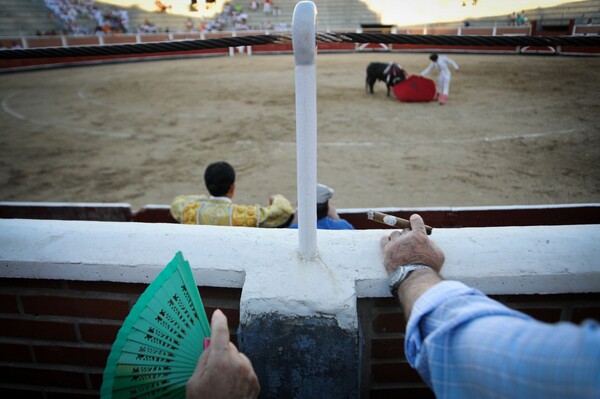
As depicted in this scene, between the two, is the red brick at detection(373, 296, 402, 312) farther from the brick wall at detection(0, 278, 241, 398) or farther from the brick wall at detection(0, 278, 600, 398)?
the brick wall at detection(0, 278, 241, 398)

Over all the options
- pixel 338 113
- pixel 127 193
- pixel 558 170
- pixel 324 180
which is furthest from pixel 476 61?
pixel 127 193

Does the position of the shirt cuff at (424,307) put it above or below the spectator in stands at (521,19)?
below

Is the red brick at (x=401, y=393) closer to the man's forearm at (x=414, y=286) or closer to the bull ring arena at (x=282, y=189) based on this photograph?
the bull ring arena at (x=282, y=189)

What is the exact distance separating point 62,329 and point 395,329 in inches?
38.3

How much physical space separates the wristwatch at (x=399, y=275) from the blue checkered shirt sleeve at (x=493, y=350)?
0.18m

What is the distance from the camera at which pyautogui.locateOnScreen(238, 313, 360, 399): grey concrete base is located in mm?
1058

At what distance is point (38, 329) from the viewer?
50.1 inches

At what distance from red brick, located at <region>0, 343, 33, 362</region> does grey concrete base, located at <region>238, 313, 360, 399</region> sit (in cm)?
73

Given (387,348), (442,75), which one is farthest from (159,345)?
(442,75)

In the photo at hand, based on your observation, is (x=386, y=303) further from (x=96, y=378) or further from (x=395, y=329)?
(x=96, y=378)

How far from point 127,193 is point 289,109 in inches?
200

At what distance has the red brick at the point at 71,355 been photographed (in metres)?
1.27

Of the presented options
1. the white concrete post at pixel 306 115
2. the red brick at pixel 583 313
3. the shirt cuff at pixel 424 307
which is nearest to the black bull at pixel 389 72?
the red brick at pixel 583 313

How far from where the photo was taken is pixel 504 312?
72cm
